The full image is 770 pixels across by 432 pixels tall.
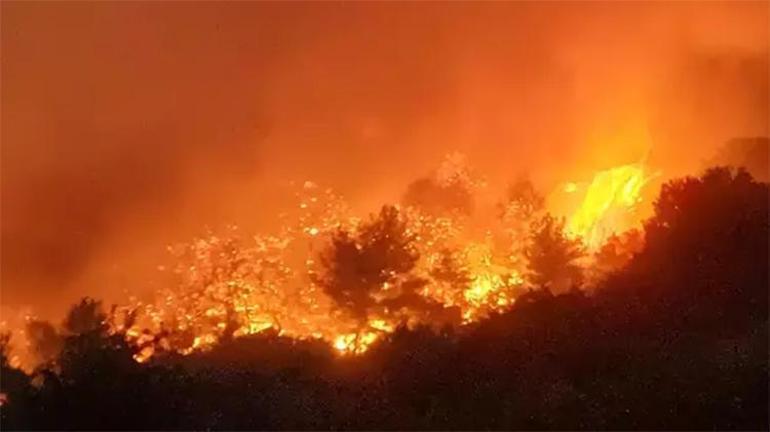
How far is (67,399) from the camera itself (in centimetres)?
1540

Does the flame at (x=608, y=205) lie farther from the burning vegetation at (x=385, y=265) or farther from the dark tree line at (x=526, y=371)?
the dark tree line at (x=526, y=371)

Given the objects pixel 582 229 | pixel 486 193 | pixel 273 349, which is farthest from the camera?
pixel 486 193

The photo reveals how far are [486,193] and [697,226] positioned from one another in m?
Result: 40.5

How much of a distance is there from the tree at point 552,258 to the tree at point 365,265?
593 centimetres

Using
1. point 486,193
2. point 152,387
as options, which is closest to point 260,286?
point 486,193

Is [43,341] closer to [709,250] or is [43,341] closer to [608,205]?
[709,250]

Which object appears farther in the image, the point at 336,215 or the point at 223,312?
the point at 336,215

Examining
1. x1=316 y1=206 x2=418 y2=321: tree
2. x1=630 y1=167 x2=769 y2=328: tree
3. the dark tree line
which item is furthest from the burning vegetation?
x1=630 y1=167 x2=769 y2=328: tree

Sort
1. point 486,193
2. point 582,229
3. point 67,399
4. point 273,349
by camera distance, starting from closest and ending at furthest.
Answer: point 67,399, point 273,349, point 582,229, point 486,193

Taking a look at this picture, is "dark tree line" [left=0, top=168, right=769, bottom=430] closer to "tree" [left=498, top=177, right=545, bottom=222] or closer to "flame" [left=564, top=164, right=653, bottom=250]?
"flame" [left=564, top=164, right=653, bottom=250]

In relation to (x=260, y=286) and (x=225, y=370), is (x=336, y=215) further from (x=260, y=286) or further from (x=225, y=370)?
(x=225, y=370)

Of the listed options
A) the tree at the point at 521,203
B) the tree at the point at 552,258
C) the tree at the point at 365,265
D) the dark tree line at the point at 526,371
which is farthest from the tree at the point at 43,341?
the tree at the point at 521,203

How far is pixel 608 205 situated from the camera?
56062 mm

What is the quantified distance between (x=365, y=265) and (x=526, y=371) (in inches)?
826
